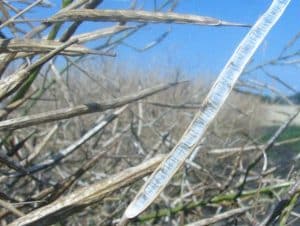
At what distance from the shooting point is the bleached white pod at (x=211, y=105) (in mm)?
274

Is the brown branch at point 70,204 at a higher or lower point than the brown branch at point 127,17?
lower

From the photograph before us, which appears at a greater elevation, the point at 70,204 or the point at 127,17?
the point at 127,17

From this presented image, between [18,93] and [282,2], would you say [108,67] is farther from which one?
[282,2]

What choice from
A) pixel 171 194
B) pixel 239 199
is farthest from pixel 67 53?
pixel 171 194

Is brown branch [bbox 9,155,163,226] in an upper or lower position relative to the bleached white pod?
lower

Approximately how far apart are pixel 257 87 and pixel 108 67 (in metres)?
0.33

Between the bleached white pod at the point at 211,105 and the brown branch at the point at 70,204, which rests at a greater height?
the bleached white pod at the point at 211,105

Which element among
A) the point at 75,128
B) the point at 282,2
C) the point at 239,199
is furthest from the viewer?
the point at 75,128

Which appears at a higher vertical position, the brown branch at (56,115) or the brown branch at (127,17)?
the brown branch at (127,17)

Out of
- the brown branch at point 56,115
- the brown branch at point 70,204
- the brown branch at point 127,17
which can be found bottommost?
the brown branch at point 70,204

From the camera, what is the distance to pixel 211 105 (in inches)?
11.2

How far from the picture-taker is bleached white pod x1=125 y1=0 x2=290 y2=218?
10.8 inches

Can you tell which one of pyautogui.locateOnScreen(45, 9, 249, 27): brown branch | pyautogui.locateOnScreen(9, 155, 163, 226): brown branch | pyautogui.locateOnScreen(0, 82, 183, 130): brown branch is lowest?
pyautogui.locateOnScreen(9, 155, 163, 226): brown branch

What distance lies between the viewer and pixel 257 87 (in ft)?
2.82
